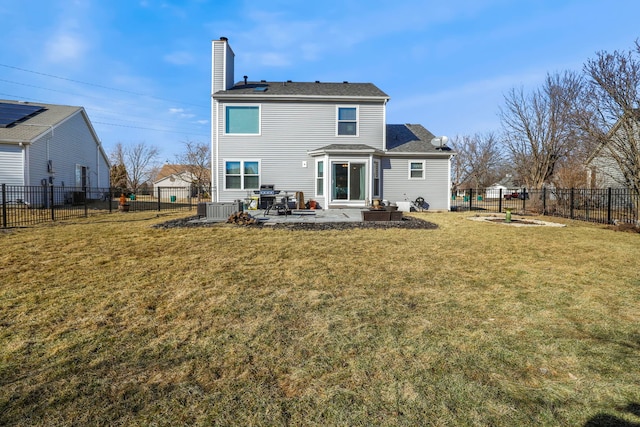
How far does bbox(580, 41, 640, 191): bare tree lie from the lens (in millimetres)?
10625

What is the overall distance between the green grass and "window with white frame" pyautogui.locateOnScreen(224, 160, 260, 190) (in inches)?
430

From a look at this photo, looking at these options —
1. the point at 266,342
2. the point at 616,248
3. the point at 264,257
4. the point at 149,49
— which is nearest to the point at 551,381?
the point at 266,342

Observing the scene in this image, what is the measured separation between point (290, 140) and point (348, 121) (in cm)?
332

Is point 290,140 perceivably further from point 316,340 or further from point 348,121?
point 316,340

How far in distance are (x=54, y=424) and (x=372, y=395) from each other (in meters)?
1.91

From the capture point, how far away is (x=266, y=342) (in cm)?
285

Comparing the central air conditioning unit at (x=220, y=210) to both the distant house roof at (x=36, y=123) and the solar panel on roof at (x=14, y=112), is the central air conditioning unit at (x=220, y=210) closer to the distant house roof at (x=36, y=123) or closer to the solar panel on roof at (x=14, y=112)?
the distant house roof at (x=36, y=123)

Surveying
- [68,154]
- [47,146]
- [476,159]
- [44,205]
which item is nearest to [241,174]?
[44,205]

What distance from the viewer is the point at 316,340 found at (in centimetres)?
290

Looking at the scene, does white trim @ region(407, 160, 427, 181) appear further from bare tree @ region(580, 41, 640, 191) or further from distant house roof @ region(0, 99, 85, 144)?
distant house roof @ region(0, 99, 85, 144)

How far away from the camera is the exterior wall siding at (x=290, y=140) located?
54.7ft

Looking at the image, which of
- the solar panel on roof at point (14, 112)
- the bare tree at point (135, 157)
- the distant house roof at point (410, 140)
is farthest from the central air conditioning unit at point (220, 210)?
the bare tree at point (135, 157)

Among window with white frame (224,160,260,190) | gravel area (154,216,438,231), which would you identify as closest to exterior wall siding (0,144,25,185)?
window with white frame (224,160,260,190)

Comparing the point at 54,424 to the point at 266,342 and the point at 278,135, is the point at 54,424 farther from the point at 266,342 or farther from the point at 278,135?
the point at 278,135
